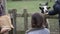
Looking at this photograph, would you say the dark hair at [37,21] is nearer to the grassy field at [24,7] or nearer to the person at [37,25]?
the person at [37,25]

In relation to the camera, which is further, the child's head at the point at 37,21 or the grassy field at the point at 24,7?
the grassy field at the point at 24,7

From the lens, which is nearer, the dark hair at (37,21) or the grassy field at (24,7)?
the dark hair at (37,21)

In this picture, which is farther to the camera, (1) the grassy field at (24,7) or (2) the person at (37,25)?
(1) the grassy field at (24,7)

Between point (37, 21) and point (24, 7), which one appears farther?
point (24, 7)

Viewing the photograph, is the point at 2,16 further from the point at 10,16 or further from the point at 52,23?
the point at 52,23

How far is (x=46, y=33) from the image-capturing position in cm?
352

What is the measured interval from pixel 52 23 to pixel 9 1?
2.99 meters

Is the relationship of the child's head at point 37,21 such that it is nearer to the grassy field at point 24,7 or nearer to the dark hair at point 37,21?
the dark hair at point 37,21

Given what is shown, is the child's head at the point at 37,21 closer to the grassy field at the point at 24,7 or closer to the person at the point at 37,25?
the person at the point at 37,25

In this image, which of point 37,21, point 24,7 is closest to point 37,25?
point 37,21

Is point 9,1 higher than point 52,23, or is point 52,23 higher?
Answer: point 9,1

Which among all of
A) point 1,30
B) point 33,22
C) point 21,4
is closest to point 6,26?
point 1,30

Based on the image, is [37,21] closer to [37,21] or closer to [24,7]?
[37,21]

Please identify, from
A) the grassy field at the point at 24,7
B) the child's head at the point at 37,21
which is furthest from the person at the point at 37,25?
the grassy field at the point at 24,7
